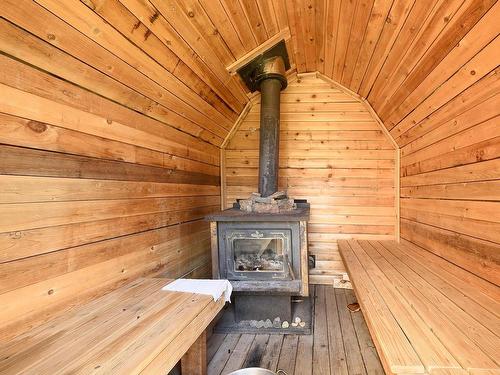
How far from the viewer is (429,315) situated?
1.35 m

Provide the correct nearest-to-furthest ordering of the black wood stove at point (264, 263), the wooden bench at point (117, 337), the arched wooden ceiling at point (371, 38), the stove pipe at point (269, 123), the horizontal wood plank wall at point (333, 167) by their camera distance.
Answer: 1. the wooden bench at point (117, 337)
2. the arched wooden ceiling at point (371, 38)
3. the black wood stove at point (264, 263)
4. the stove pipe at point (269, 123)
5. the horizontal wood plank wall at point (333, 167)

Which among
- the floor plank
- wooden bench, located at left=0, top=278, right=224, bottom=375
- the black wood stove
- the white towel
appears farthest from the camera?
the black wood stove

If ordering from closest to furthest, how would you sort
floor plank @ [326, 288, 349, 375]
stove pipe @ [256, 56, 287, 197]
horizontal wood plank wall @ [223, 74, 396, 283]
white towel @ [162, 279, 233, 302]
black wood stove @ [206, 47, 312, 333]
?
white towel @ [162, 279, 233, 302], floor plank @ [326, 288, 349, 375], black wood stove @ [206, 47, 312, 333], stove pipe @ [256, 56, 287, 197], horizontal wood plank wall @ [223, 74, 396, 283]

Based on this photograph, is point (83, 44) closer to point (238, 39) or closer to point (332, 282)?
point (238, 39)

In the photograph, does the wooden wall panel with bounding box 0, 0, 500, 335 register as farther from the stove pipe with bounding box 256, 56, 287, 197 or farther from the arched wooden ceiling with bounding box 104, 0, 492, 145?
the stove pipe with bounding box 256, 56, 287, 197

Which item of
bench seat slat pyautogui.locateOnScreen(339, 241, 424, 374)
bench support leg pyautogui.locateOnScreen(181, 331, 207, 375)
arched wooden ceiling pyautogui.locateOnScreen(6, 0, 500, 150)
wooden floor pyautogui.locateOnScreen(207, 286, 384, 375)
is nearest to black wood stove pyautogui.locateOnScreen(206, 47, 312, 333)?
wooden floor pyautogui.locateOnScreen(207, 286, 384, 375)

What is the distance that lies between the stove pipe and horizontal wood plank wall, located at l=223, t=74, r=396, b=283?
67cm

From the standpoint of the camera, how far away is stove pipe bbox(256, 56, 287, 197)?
269 cm

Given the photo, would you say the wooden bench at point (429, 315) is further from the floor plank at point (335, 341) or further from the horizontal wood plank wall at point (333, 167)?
the horizontal wood plank wall at point (333, 167)

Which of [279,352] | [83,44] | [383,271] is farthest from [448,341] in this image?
[83,44]

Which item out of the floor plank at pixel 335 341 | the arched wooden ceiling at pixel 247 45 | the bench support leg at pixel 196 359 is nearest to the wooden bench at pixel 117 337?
the bench support leg at pixel 196 359

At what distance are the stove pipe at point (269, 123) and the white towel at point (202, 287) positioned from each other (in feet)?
3.62

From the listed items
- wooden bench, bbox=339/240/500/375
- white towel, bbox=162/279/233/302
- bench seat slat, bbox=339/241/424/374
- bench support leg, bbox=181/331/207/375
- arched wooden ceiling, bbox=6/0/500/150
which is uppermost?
arched wooden ceiling, bbox=6/0/500/150

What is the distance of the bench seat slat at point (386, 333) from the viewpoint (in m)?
0.99
